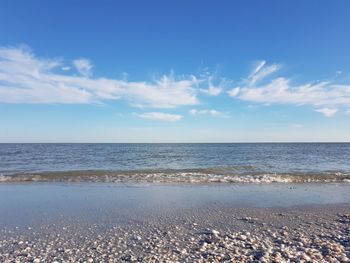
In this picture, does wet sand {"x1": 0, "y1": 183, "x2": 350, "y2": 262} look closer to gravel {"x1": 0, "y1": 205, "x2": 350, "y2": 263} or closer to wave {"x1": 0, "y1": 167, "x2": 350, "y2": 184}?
gravel {"x1": 0, "y1": 205, "x2": 350, "y2": 263}

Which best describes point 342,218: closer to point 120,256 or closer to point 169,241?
point 169,241

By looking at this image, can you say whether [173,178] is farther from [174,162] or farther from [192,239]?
[174,162]

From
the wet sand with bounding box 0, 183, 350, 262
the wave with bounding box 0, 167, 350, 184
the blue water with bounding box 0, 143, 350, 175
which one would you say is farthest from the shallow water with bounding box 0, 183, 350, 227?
the blue water with bounding box 0, 143, 350, 175

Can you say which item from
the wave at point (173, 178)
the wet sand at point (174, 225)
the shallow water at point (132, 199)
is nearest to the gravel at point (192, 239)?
the wet sand at point (174, 225)

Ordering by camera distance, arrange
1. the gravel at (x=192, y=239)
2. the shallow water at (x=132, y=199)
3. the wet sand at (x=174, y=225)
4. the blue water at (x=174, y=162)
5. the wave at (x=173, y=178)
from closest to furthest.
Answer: the gravel at (x=192, y=239)
the wet sand at (x=174, y=225)
the shallow water at (x=132, y=199)
the wave at (x=173, y=178)
the blue water at (x=174, y=162)

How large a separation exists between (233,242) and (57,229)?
5.46 meters

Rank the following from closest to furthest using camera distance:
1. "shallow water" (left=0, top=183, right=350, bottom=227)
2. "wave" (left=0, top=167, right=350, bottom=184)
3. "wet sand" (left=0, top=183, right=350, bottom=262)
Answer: "wet sand" (left=0, top=183, right=350, bottom=262), "shallow water" (left=0, top=183, right=350, bottom=227), "wave" (left=0, top=167, right=350, bottom=184)

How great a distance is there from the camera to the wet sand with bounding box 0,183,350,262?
270 inches

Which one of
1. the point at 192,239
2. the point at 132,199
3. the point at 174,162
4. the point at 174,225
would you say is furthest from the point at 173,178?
the point at 174,162

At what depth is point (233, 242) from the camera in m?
7.54

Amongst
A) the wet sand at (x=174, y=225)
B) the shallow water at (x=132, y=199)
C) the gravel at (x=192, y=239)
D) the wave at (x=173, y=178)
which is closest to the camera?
the gravel at (x=192, y=239)

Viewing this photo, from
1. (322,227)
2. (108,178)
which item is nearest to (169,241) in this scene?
(322,227)

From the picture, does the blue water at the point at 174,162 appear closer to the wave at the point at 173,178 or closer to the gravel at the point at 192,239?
the wave at the point at 173,178

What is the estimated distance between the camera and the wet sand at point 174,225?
270 inches
